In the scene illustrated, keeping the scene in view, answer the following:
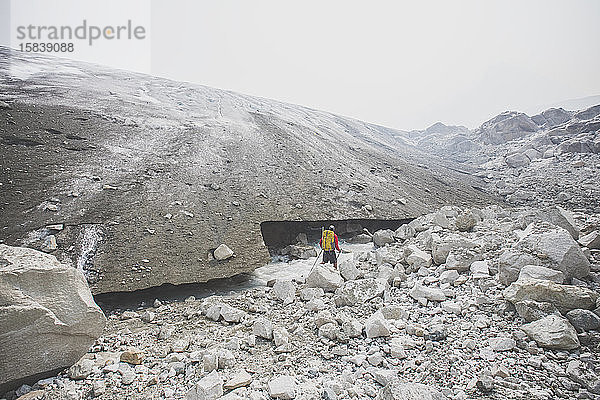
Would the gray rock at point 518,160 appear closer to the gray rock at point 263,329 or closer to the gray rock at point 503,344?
the gray rock at point 503,344

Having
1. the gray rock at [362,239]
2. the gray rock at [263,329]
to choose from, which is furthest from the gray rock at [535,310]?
the gray rock at [362,239]

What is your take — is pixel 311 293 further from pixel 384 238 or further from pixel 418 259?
pixel 384 238

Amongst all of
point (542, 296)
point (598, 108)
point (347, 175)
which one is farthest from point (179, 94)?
point (598, 108)

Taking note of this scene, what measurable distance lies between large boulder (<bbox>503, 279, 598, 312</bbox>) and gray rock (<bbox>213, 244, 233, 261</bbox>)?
5597mm

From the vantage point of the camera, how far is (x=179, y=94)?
22.4m

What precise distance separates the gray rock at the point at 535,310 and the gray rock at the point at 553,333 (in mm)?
116

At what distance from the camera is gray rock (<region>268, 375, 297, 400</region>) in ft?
9.91

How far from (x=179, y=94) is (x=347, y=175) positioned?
15.7 meters

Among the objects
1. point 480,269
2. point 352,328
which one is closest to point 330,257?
point 480,269

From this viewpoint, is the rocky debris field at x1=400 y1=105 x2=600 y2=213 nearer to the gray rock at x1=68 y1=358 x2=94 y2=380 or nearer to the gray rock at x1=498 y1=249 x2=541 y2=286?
the gray rock at x1=498 y1=249 x2=541 y2=286

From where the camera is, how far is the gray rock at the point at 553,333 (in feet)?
9.78

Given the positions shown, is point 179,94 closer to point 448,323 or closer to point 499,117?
point 448,323

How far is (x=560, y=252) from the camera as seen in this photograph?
13.1 feet

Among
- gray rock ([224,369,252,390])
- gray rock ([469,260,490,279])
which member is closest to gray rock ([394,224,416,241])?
gray rock ([469,260,490,279])
